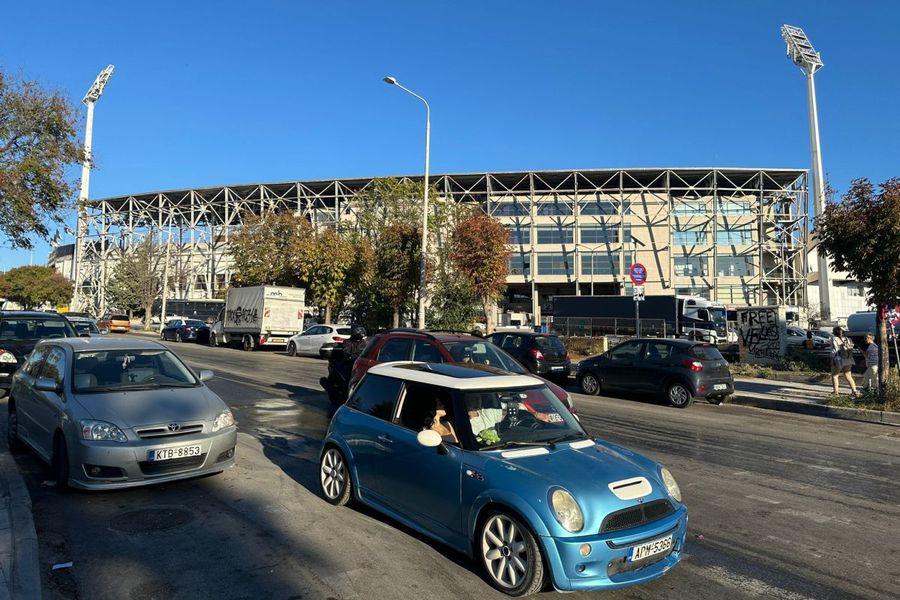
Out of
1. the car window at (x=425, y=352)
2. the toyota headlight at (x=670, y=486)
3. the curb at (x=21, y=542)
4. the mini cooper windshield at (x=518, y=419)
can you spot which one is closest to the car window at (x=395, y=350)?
the car window at (x=425, y=352)

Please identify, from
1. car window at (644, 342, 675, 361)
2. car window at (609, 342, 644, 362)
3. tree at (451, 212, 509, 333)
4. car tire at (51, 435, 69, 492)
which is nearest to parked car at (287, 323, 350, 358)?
tree at (451, 212, 509, 333)

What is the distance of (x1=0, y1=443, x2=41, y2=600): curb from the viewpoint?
3.82 metres

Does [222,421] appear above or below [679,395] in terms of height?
above

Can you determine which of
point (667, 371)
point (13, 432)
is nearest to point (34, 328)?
point (13, 432)

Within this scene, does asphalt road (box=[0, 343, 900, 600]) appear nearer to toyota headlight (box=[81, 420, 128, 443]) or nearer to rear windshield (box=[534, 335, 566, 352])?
toyota headlight (box=[81, 420, 128, 443])

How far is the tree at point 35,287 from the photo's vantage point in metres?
76.6

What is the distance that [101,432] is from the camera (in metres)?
5.55

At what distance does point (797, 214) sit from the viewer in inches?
2389

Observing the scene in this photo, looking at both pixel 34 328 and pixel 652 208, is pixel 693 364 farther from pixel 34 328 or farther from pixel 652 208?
pixel 652 208

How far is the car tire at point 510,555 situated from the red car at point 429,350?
5.16 meters

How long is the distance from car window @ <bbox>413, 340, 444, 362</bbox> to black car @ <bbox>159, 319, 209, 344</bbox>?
104 feet

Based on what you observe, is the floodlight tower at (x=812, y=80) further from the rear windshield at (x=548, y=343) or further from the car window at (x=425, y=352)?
the car window at (x=425, y=352)

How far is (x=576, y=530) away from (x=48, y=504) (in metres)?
4.98

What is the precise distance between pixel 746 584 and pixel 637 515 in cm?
109
